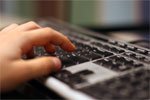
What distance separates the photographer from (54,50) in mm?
536

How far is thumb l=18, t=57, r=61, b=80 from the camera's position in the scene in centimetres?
42

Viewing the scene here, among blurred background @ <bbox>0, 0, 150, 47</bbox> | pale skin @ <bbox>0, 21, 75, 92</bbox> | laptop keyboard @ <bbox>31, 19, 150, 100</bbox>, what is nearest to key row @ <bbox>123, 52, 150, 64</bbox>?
laptop keyboard @ <bbox>31, 19, 150, 100</bbox>

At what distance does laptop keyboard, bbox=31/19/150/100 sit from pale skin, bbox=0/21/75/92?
0.07 feet

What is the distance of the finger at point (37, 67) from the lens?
420mm

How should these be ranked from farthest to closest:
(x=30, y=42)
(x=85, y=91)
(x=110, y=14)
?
(x=110, y=14) → (x=30, y=42) → (x=85, y=91)

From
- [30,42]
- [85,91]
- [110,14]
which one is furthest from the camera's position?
[110,14]

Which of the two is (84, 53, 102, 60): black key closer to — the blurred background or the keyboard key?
the keyboard key

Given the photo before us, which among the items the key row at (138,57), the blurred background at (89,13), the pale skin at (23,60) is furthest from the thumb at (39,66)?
the blurred background at (89,13)

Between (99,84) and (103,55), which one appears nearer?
(99,84)

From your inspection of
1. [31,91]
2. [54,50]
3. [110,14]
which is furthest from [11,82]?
[110,14]

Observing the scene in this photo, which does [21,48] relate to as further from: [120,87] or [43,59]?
[120,87]

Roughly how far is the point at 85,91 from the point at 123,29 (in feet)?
2.81

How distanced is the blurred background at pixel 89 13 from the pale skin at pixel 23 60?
2.15 feet

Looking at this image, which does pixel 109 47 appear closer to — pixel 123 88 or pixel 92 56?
pixel 92 56
